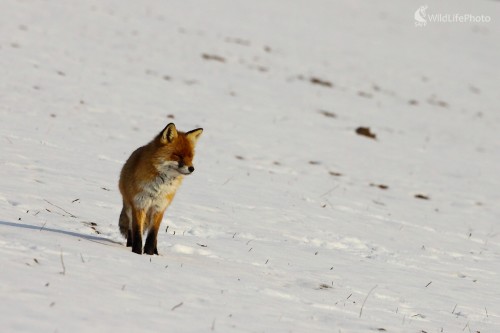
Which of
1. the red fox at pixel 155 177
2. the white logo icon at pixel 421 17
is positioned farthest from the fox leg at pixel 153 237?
the white logo icon at pixel 421 17

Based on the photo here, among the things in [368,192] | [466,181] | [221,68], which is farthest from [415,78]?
[368,192]

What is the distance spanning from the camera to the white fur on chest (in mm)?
8930

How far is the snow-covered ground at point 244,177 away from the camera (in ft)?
24.7

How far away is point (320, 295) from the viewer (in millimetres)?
8859

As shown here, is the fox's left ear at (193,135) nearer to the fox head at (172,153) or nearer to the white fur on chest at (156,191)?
the fox head at (172,153)

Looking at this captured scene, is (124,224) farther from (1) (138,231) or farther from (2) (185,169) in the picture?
(2) (185,169)

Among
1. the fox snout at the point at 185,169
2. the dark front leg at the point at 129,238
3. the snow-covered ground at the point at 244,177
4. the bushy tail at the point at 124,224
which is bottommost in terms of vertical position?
the snow-covered ground at the point at 244,177

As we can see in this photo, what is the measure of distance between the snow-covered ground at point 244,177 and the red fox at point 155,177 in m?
0.45

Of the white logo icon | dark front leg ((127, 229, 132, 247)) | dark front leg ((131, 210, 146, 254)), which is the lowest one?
the white logo icon

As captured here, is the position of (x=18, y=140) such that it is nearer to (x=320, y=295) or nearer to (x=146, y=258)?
(x=146, y=258)

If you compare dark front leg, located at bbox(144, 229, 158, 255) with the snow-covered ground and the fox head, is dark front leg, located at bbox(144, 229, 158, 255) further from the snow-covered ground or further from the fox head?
the fox head

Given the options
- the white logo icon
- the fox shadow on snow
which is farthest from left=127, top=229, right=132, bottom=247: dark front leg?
the white logo icon

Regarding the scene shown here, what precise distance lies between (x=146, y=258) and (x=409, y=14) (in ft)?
167

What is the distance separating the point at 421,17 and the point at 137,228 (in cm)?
5009
